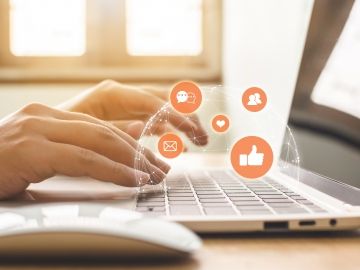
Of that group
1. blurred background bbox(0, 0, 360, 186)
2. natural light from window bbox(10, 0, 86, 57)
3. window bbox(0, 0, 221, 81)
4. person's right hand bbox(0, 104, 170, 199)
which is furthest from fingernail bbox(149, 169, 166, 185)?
natural light from window bbox(10, 0, 86, 57)

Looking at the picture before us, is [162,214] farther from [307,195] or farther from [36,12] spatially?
[36,12]

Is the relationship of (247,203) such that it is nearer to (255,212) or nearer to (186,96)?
(255,212)

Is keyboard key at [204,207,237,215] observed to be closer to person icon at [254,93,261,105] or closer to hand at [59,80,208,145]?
person icon at [254,93,261,105]

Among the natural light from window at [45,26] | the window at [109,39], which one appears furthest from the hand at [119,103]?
the natural light from window at [45,26]

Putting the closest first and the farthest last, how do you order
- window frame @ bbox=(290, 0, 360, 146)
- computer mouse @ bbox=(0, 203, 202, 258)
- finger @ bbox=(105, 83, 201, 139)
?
computer mouse @ bbox=(0, 203, 202, 258), window frame @ bbox=(290, 0, 360, 146), finger @ bbox=(105, 83, 201, 139)

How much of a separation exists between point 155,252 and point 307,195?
9.5 inches

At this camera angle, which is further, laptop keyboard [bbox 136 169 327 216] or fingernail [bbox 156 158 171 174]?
fingernail [bbox 156 158 171 174]

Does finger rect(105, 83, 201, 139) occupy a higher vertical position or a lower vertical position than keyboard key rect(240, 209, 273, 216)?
higher

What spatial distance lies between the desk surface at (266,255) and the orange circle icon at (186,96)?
0.19 meters

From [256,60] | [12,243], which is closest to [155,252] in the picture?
[12,243]

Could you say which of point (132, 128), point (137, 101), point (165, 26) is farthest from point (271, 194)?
point (165, 26)

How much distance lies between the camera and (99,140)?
1.74 feet

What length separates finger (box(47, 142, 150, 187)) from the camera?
0.51 m

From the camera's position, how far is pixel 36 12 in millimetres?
1889
